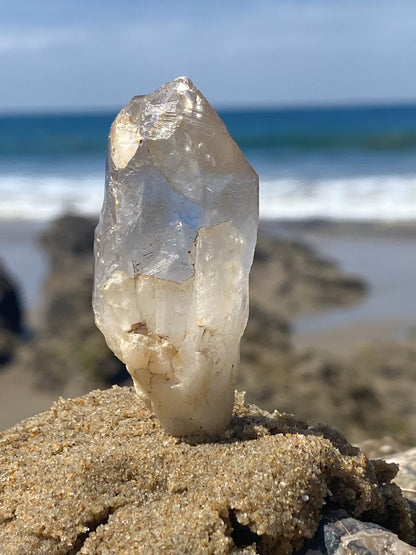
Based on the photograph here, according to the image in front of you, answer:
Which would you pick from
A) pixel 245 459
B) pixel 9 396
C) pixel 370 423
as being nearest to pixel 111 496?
pixel 245 459

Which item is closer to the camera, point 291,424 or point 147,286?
point 147,286

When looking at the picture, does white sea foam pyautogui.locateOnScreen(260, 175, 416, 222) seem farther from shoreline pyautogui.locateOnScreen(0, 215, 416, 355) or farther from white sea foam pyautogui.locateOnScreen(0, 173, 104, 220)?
white sea foam pyautogui.locateOnScreen(0, 173, 104, 220)

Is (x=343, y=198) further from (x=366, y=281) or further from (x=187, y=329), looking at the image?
(x=187, y=329)

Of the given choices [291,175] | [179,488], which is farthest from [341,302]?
[291,175]

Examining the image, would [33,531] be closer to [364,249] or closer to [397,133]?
[364,249]

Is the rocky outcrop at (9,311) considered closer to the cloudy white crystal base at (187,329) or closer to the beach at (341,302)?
the beach at (341,302)
